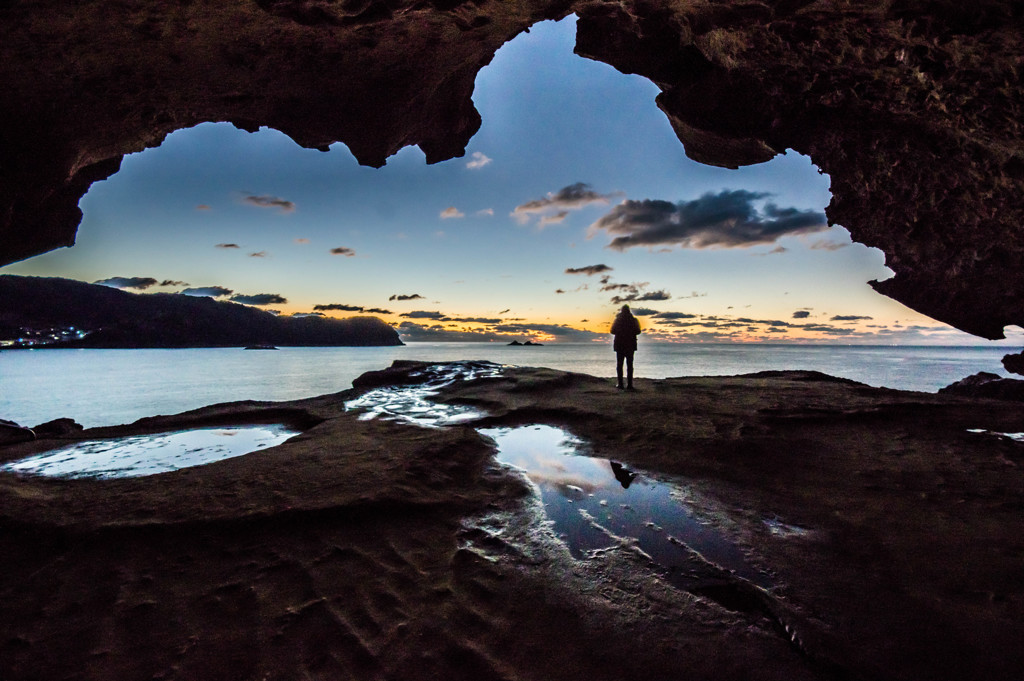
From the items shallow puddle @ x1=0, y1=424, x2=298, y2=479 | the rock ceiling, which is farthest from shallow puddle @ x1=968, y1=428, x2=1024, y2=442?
shallow puddle @ x1=0, y1=424, x2=298, y2=479

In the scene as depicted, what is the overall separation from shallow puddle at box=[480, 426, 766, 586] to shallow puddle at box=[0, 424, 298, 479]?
13.6ft

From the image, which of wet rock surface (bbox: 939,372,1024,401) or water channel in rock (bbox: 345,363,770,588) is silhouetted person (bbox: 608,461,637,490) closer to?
water channel in rock (bbox: 345,363,770,588)

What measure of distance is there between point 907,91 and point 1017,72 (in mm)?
1566

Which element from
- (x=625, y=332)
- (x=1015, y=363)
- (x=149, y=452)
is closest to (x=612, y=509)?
(x=149, y=452)

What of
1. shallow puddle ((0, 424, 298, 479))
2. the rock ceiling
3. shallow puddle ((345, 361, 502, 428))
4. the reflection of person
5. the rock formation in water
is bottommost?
shallow puddle ((0, 424, 298, 479))

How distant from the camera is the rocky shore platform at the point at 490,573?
7.04 feet

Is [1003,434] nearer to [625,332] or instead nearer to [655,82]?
[625,332]

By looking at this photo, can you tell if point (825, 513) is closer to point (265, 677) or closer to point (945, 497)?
point (945, 497)

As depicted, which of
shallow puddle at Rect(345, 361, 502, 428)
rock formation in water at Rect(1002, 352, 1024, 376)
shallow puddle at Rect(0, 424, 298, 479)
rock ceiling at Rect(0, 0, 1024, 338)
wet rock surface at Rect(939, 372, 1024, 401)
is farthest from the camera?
rock formation in water at Rect(1002, 352, 1024, 376)

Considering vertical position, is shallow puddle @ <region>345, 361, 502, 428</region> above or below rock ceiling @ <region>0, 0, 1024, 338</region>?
below

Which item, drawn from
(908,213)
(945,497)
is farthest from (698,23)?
(945,497)

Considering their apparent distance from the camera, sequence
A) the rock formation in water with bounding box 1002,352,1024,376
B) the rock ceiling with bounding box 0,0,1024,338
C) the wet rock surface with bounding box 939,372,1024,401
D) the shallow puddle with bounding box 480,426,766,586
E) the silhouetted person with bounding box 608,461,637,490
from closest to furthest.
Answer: the shallow puddle with bounding box 480,426,766,586 → the silhouetted person with bounding box 608,461,637,490 → the rock ceiling with bounding box 0,0,1024,338 → the wet rock surface with bounding box 939,372,1024,401 → the rock formation in water with bounding box 1002,352,1024,376

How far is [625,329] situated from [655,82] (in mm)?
7056

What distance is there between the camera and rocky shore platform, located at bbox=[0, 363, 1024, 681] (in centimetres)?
215
